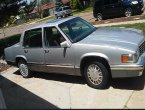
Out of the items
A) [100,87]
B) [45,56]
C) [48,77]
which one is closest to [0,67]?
[48,77]

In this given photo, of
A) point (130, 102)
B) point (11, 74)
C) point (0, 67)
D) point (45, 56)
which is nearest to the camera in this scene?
point (130, 102)

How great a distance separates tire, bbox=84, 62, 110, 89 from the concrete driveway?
15 cm

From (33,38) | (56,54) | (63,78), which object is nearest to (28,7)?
(33,38)

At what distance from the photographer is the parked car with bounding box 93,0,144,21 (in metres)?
20.1

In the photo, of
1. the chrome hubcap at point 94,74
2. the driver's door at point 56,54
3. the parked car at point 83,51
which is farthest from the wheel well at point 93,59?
the driver's door at point 56,54

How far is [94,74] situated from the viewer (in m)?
6.82

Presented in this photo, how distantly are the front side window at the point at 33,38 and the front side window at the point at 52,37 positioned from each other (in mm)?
270

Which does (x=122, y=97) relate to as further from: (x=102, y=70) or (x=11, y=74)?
(x=11, y=74)

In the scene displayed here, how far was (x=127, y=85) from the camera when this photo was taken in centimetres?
694

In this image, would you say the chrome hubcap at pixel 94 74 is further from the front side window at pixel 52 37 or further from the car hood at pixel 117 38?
the front side window at pixel 52 37

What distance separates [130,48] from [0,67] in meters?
6.73

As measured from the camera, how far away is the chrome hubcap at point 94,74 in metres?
6.76

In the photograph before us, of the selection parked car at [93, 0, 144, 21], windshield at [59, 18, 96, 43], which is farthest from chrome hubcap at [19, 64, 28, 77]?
parked car at [93, 0, 144, 21]

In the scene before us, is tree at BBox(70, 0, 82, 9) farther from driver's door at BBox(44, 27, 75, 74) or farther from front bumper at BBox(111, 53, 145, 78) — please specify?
front bumper at BBox(111, 53, 145, 78)
